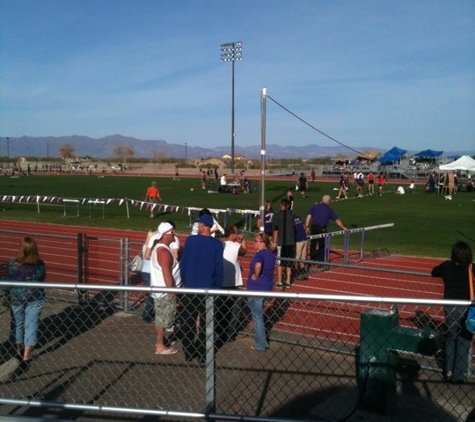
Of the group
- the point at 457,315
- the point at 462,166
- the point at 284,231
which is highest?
the point at 462,166

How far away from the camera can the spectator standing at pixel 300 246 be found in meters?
11.9

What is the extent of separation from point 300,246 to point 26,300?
743 centimetres

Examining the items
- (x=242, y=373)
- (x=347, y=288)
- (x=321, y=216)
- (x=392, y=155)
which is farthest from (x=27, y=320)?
(x=392, y=155)

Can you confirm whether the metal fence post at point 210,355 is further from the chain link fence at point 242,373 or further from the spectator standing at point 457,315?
the spectator standing at point 457,315

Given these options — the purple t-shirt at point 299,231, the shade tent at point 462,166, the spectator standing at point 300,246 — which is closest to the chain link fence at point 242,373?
the spectator standing at point 300,246

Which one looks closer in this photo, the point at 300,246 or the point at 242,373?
the point at 242,373

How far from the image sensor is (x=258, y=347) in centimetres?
721

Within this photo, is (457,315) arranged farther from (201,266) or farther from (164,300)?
(164,300)

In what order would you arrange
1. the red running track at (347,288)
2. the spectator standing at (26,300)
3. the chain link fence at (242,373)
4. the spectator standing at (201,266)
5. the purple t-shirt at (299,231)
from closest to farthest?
the chain link fence at (242,373) → the spectator standing at (26,300) → the spectator standing at (201,266) → the red running track at (347,288) → the purple t-shirt at (299,231)

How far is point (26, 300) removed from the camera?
6.48 meters

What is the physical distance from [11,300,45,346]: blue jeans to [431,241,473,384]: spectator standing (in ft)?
15.7

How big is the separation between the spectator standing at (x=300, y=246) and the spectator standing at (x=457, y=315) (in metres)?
5.31

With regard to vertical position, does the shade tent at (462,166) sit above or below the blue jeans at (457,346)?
above

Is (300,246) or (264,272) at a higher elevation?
(264,272)
